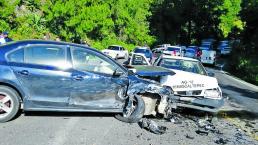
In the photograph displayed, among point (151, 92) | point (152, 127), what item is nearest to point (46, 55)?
point (151, 92)

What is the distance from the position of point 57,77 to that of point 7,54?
1.10 metres

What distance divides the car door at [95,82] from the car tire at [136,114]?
0.30 m

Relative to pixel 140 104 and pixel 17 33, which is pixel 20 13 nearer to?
pixel 17 33

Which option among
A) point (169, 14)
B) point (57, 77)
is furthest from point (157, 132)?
point (169, 14)

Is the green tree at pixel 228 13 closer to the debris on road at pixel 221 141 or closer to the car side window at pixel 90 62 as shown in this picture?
the car side window at pixel 90 62

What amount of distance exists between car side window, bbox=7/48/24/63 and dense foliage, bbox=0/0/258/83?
17464 millimetres

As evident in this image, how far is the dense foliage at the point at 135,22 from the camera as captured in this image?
29552mm

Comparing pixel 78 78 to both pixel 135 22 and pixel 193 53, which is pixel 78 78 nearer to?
pixel 193 53

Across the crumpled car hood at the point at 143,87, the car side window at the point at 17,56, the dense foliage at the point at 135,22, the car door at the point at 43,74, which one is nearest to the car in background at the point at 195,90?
the crumpled car hood at the point at 143,87

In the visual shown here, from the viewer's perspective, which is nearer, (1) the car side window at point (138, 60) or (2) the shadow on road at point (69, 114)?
(2) the shadow on road at point (69, 114)

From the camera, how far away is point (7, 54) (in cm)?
775

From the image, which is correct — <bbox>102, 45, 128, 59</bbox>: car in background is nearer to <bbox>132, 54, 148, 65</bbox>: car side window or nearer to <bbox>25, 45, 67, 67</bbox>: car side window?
<bbox>132, 54, 148, 65</bbox>: car side window

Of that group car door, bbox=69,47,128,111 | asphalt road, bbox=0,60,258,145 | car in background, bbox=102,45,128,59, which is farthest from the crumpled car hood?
car in background, bbox=102,45,128,59

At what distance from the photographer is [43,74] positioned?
25.6 ft
